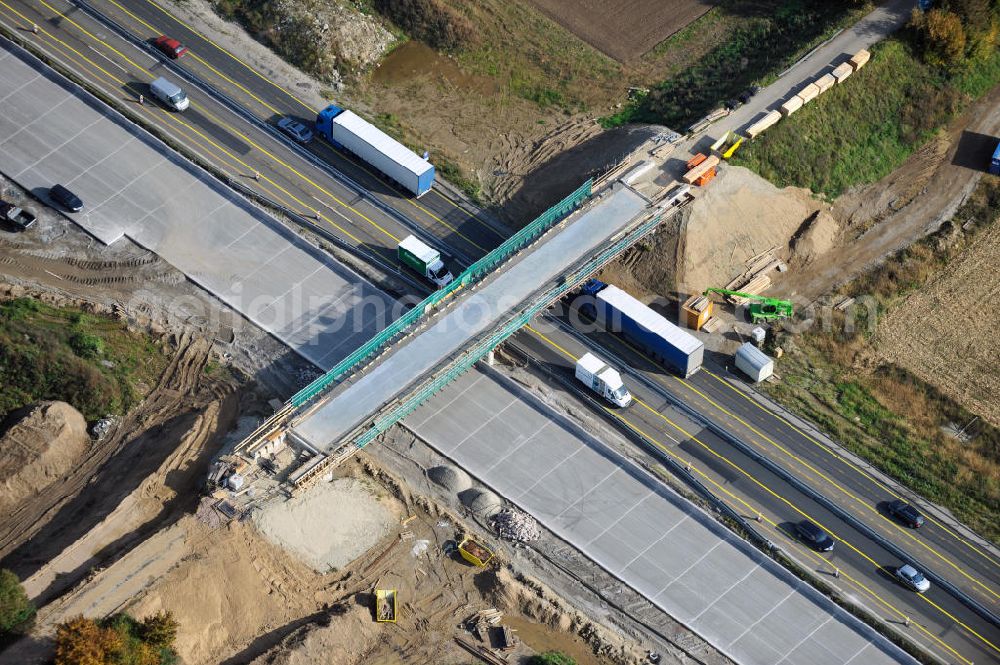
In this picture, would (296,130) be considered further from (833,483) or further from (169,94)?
(833,483)

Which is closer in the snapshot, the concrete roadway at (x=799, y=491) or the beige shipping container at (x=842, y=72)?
the concrete roadway at (x=799, y=491)

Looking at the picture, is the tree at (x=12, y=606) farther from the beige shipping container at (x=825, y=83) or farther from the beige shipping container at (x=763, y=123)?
the beige shipping container at (x=825, y=83)

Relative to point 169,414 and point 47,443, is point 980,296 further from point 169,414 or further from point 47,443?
point 47,443

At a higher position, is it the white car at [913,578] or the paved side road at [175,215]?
the paved side road at [175,215]

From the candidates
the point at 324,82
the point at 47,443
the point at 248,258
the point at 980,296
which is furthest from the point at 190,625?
the point at 980,296

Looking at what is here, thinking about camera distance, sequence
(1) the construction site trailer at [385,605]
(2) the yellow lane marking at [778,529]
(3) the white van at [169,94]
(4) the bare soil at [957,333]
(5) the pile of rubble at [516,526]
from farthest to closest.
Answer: (3) the white van at [169,94] → (4) the bare soil at [957,333] → (5) the pile of rubble at [516,526] → (2) the yellow lane marking at [778,529] → (1) the construction site trailer at [385,605]

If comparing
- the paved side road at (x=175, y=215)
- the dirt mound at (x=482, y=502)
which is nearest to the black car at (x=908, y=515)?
the dirt mound at (x=482, y=502)
